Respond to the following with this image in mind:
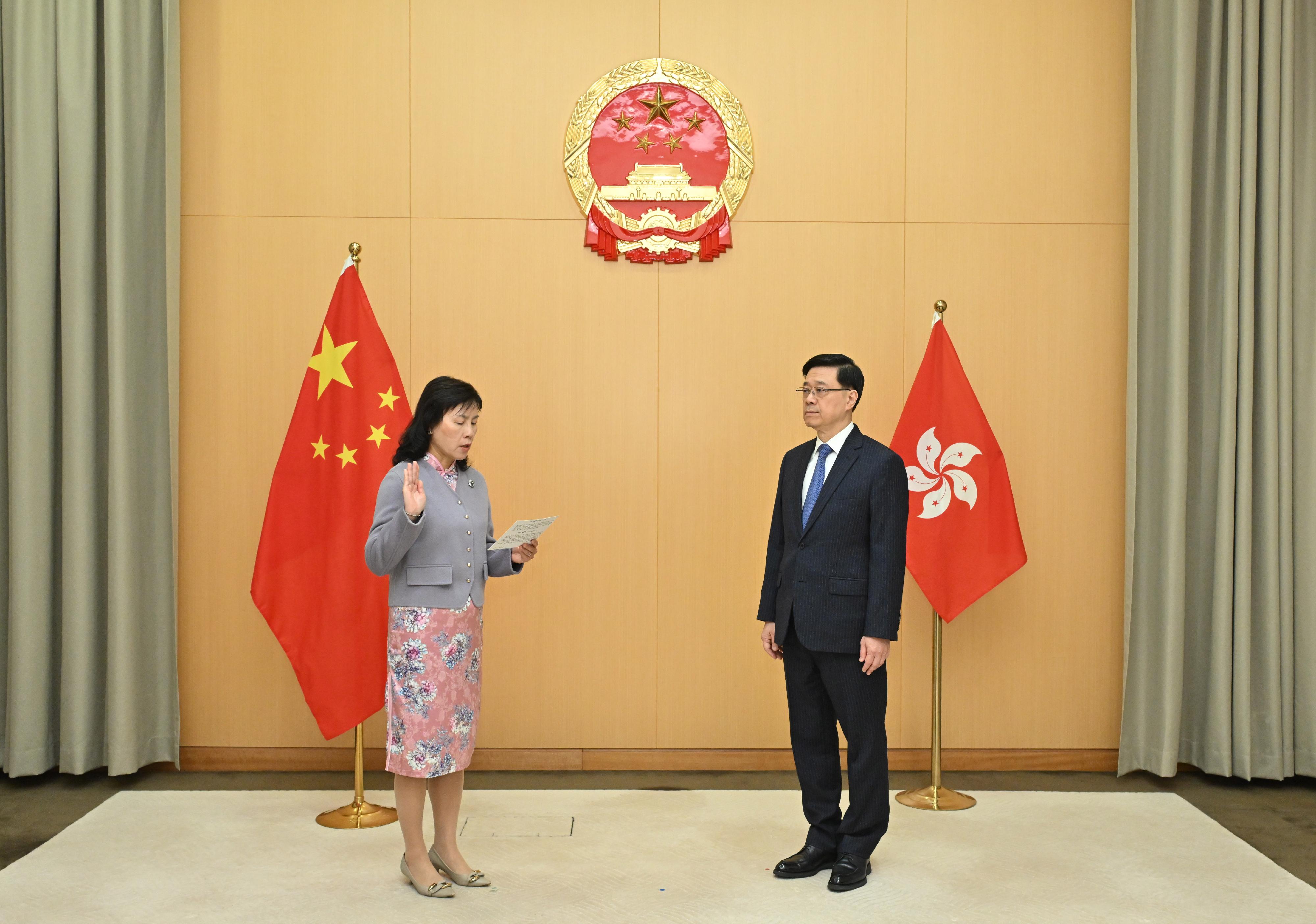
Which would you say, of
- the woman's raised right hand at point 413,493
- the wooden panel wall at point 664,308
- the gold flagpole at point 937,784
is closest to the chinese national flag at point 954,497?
the gold flagpole at point 937,784

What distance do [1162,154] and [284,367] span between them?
3.75 m

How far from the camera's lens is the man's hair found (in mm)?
3053

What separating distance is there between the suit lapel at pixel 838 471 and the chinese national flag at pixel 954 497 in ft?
2.74

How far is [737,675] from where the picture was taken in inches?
165

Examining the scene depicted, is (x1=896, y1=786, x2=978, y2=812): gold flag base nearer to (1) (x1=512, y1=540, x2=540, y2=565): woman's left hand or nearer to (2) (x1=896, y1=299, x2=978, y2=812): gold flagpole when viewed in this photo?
(2) (x1=896, y1=299, x2=978, y2=812): gold flagpole

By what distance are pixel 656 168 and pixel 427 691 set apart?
2411 millimetres

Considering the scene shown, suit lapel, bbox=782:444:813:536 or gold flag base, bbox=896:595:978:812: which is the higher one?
suit lapel, bbox=782:444:813:536

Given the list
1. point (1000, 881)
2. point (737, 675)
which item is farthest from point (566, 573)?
point (1000, 881)

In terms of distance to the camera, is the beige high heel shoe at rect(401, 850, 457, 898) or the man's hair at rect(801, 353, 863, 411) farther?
the man's hair at rect(801, 353, 863, 411)

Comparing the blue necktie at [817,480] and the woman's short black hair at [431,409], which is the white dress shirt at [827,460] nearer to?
the blue necktie at [817,480]

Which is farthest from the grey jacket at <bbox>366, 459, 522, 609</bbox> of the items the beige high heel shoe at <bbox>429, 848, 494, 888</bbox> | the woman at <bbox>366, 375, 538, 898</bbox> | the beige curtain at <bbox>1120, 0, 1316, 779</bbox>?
the beige curtain at <bbox>1120, 0, 1316, 779</bbox>

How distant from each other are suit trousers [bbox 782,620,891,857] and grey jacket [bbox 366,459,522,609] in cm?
102

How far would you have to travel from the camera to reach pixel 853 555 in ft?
9.86

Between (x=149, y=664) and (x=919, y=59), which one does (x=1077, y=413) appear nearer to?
(x=919, y=59)
